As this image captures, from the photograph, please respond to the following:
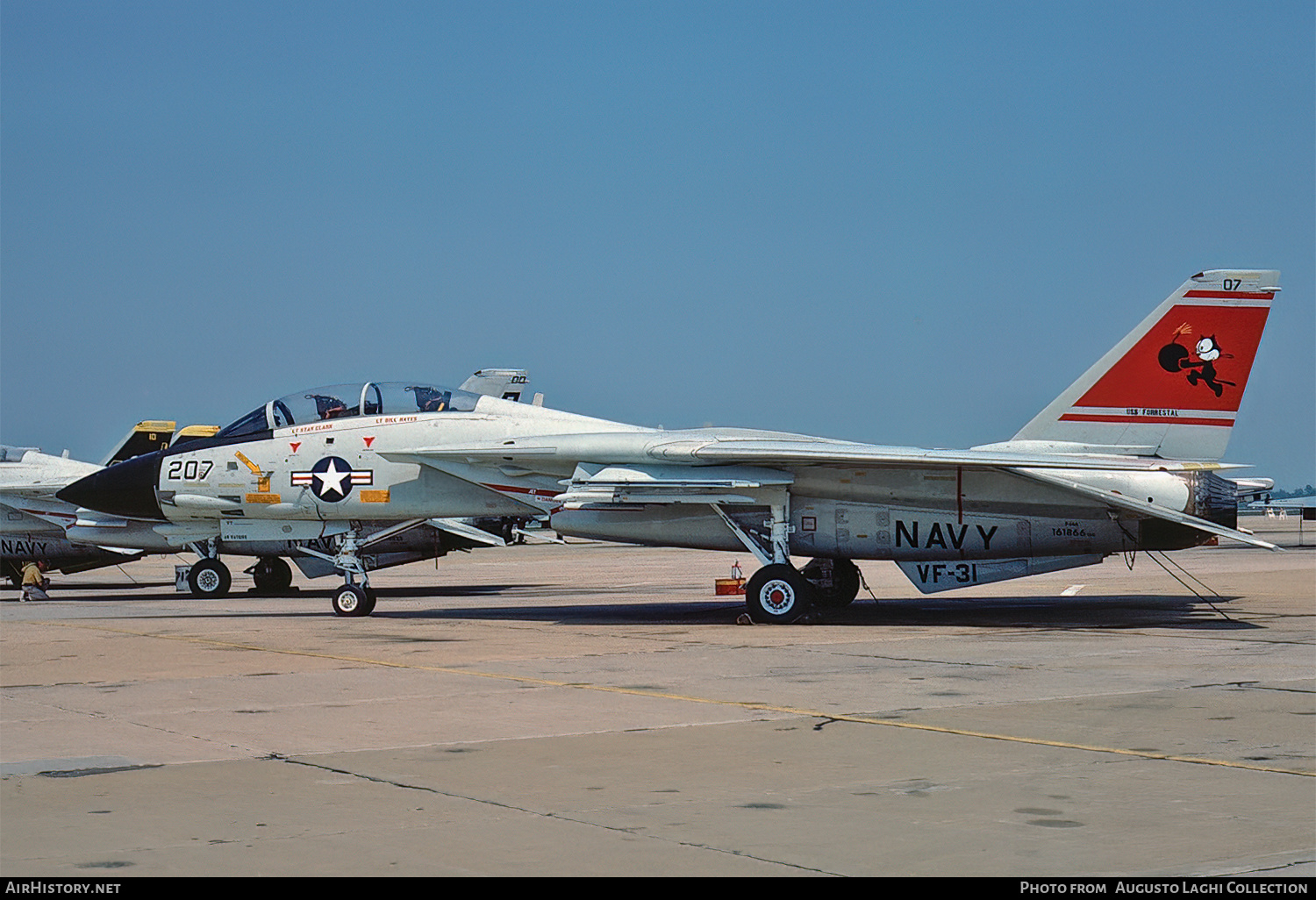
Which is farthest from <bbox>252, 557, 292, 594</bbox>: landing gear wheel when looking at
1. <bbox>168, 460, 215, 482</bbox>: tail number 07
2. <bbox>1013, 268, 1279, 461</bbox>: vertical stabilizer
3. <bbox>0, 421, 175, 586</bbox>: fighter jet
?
<bbox>1013, 268, 1279, 461</bbox>: vertical stabilizer

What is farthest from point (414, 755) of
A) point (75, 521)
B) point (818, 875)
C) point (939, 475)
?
point (75, 521)

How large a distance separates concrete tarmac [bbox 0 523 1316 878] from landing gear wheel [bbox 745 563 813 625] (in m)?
0.60

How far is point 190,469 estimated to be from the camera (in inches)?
668

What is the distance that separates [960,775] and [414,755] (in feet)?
8.66

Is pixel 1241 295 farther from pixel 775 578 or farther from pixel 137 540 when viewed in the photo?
pixel 137 540

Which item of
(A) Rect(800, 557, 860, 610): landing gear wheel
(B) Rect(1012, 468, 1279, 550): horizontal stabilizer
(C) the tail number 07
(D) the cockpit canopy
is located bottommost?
(A) Rect(800, 557, 860, 610): landing gear wheel

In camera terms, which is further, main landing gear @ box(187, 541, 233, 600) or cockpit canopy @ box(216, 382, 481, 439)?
main landing gear @ box(187, 541, 233, 600)

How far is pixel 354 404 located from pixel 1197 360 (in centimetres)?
1004

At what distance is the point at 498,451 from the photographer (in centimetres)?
1530

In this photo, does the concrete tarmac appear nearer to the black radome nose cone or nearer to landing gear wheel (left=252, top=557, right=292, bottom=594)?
the black radome nose cone

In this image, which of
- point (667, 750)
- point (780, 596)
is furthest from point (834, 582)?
point (667, 750)

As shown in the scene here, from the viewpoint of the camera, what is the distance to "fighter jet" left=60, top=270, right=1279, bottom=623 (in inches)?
586

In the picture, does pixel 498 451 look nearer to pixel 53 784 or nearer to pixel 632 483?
pixel 632 483
